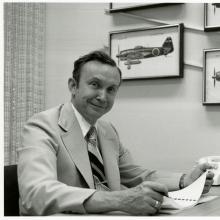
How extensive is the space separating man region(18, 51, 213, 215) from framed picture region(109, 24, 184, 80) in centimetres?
74

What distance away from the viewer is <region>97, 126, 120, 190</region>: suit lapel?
6.48ft

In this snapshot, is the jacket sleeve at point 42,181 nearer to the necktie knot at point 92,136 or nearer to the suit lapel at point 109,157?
the necktie knot at point 92,136

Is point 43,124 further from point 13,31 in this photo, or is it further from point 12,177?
point 13,31

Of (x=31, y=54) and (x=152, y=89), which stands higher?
(x=31, y=54)

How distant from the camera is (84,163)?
5.89 ft

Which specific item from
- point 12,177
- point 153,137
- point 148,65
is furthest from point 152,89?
point 12,177

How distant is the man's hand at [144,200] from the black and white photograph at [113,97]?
0.72 feet

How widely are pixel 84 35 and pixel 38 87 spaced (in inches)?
21.5

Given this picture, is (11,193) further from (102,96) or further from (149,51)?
(149,51)

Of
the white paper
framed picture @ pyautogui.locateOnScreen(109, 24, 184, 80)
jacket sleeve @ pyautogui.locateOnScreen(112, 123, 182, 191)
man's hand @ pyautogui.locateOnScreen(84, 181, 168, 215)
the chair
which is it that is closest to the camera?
man's hand @ pyautogui.locateOnScreen(84, 181, 168, 215)

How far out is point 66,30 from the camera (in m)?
3.11

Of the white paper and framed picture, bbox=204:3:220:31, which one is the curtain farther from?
the white paper

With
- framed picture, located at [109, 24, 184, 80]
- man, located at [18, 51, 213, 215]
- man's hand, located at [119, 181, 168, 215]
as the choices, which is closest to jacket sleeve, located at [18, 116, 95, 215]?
man, located at [18, 51, 213, 215]

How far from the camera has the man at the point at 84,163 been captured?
1.35 metres
